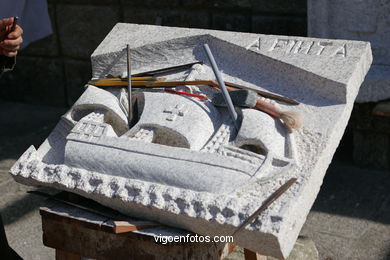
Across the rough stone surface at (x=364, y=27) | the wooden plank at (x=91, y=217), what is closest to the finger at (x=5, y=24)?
the wooden plank at (x=91, y=217)

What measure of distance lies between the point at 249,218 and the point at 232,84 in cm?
64

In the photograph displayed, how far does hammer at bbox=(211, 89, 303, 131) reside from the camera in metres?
2.02

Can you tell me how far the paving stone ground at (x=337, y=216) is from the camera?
124 inches

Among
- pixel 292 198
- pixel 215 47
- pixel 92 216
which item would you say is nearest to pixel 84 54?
pixel 215 47

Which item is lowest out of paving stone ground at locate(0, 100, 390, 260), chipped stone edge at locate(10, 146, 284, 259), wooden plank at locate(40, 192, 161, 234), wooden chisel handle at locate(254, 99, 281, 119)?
paving stone ground at locate(0, 100, 390, 260)

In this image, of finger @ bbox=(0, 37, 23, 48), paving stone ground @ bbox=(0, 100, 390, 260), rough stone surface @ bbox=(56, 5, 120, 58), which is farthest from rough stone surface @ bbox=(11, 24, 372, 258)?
rough stone surface @ bbox=(56, 5, 120, 58)

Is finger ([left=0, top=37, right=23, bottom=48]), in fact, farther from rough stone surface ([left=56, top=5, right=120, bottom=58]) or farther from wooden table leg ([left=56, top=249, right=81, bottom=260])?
rough stone surface ([left=56, top=5, right=120, bottom=58])

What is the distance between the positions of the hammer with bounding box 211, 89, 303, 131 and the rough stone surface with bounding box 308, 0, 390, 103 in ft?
5.18

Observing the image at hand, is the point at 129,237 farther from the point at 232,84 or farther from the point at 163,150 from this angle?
the point at 232,84

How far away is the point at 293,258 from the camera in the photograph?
2662 millimetres

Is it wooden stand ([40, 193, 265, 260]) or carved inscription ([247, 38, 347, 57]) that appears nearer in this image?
wooden stand ([40, 193, 265, 260])

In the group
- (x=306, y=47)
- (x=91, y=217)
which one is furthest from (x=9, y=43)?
(x=306, y=47)

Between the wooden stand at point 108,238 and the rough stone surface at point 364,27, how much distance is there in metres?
1.61

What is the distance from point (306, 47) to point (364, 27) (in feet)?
4.65
